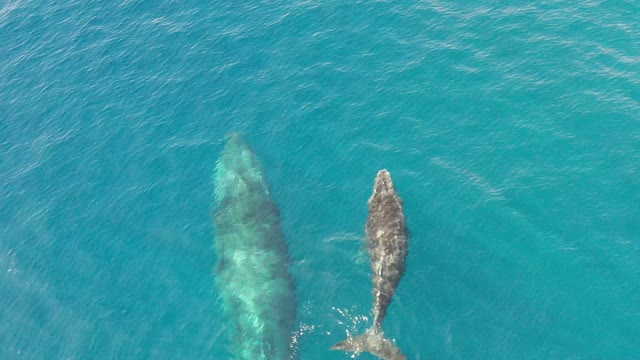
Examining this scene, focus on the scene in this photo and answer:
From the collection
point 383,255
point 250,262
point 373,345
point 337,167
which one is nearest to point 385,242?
point 383,255

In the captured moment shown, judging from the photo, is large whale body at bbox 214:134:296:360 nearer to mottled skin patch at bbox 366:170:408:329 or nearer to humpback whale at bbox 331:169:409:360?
humpback whale at bbox 331:169:409:360

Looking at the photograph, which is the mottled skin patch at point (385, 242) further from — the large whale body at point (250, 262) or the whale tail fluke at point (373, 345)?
the large whale body at point (250, 262)

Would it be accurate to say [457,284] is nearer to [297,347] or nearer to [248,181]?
[297,347]

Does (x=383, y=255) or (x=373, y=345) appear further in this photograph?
(x=383, y=255)

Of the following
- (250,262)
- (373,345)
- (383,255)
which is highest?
(383,255)

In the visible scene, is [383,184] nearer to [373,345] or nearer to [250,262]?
[250,262]

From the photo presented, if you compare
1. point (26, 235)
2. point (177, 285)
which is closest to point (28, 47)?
point (26, 235)

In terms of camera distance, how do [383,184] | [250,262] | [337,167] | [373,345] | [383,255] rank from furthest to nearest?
[337,167], [383,184], [250,262], [383,255], [373,345]
